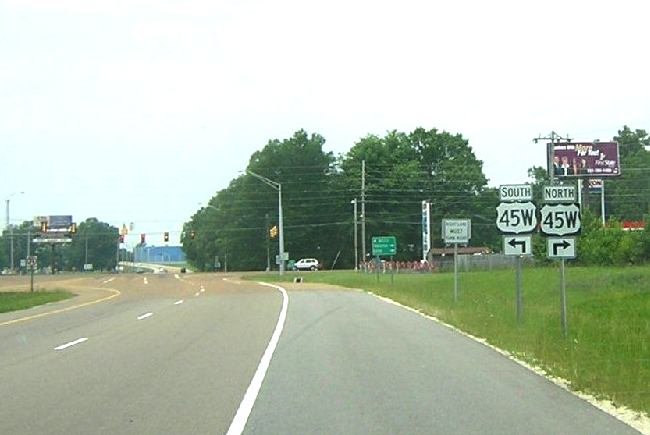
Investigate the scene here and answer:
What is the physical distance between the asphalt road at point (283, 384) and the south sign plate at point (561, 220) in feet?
9.21

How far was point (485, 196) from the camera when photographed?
121062 millimetres

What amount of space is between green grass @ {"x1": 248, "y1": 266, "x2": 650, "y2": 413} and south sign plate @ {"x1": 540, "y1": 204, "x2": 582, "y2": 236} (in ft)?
7.07

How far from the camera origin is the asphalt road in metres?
10.0

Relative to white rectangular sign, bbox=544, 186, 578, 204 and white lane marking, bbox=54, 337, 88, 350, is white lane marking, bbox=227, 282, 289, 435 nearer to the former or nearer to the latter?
white lane marking, bbox=54, 337, 88, 350

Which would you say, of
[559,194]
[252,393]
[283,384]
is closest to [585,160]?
[559,194]

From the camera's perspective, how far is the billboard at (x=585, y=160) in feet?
277

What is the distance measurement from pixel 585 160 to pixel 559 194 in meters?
67.7

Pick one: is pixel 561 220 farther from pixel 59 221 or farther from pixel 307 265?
pixel 59 221

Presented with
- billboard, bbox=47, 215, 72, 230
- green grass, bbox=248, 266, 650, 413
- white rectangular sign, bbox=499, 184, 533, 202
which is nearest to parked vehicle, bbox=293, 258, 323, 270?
billboard, bbox=47, 215, 72, 230

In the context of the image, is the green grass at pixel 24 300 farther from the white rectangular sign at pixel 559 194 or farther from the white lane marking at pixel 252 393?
the white rectangular sign at pixel 559 194

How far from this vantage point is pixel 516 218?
72.8 ft

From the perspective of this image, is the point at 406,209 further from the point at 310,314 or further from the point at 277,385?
the point at 277,385

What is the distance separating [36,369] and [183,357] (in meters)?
2.71

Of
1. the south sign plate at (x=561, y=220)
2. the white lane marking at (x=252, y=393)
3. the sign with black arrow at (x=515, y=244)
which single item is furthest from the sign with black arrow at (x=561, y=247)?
the white lane marking at (x=252, y=393)
